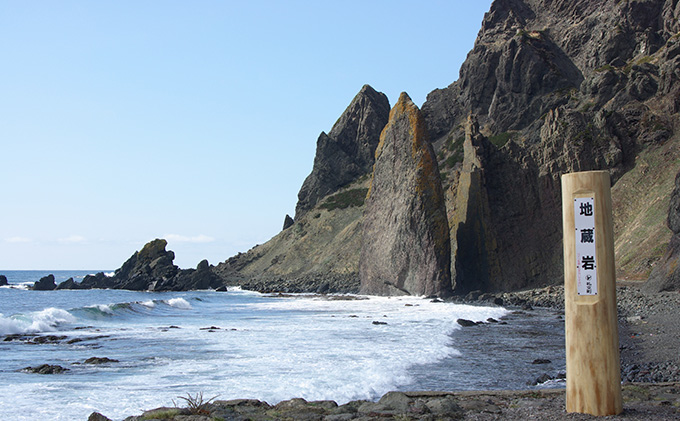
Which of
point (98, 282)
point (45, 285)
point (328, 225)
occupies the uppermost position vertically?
point (328, 225)

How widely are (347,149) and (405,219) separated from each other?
62.8 m

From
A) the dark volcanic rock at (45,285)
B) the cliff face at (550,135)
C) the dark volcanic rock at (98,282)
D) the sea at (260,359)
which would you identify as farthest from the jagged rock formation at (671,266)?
the dark volcanic rock at (45,285)

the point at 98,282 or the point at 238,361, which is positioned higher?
the point at 98,282

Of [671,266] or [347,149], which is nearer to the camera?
[671,266]

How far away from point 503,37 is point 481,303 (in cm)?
7837

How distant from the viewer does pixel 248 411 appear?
8516 mm

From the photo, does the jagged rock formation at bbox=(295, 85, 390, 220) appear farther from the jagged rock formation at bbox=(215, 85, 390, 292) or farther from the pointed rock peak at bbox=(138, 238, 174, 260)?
the pointed rock peak at bbox=(138, 238, 174, 260)

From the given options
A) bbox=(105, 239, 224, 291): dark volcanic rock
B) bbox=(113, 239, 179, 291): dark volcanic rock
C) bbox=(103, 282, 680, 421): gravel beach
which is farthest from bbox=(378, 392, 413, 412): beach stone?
bbox=(113, 239, 179, 291): dark volcanic rock

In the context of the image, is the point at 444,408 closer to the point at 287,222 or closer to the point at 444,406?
the point at 444,406

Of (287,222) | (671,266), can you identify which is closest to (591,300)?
(671,266)

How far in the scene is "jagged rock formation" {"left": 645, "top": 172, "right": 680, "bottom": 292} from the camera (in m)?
26.3

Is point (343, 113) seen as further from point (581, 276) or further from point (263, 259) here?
point (581, 276)

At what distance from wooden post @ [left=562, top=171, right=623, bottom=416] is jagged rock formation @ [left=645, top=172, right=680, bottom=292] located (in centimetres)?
2251

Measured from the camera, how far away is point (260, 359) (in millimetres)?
14688
